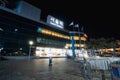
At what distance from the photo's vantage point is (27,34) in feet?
137

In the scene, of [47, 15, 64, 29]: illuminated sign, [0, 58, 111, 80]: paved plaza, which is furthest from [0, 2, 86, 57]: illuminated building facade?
[0, 58, 111, 80]: paved plaza

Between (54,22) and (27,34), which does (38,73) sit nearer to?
(27,34)

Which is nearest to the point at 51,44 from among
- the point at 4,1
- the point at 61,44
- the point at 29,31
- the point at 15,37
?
the point at 61,44

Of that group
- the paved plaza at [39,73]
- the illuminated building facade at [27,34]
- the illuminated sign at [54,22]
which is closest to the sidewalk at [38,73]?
the paved plaza at [39,73]

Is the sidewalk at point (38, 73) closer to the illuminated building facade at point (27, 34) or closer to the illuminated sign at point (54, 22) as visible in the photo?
Result: the illuminated building facade at point (27, 34)

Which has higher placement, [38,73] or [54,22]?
[54,22]

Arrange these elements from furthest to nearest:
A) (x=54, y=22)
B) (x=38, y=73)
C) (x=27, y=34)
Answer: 1. (x=54, y=22)
2. (x=27, y=34)
3. (x=38, y=73)

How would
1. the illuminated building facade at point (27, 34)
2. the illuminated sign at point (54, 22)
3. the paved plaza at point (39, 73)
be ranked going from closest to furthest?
the paved plaza at point (39, 73) → the illuminated building facade at point (27, 34) → the illuminated sign at point (54, 22)

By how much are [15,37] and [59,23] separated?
25.4 metres

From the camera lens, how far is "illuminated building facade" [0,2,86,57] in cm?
3603

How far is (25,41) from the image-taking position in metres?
40.7

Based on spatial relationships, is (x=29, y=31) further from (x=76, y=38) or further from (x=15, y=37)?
(x=76, y=38)

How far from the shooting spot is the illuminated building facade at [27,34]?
36.0m

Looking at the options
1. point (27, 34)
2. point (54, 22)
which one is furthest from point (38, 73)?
point (54, 22)
